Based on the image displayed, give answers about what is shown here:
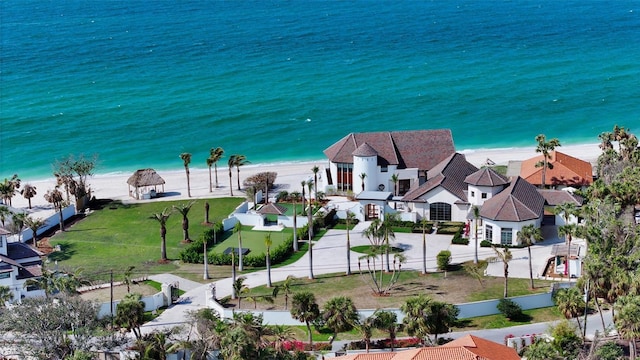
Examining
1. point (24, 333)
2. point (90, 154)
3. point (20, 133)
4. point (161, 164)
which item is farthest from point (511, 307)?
point (20, 133)

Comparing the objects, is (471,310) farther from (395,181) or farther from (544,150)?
(544,150)

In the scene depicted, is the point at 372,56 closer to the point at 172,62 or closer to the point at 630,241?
the point at 172,62

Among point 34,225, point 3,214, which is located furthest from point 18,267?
point 34,225

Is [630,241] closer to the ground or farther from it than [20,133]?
closer to the ground

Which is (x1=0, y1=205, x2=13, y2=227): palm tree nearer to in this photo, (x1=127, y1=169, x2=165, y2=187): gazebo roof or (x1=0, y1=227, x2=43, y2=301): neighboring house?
(x1=0, y1=227, x2=43, y2=301): neighboring house

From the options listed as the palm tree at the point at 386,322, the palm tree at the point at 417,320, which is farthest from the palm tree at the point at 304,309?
the palm tree at the point at 417,320

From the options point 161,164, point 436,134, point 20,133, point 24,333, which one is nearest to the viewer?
point 24,333

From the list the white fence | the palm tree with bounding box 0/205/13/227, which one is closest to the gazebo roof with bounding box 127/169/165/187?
the palm tree with bounding box 0/205/13/227

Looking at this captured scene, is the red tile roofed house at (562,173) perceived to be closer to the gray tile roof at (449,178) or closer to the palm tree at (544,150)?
the palm tree at (544,150)
